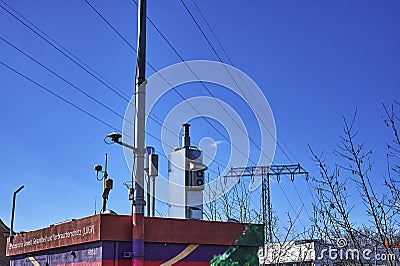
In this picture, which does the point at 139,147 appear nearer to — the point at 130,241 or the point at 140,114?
the point at 140,114

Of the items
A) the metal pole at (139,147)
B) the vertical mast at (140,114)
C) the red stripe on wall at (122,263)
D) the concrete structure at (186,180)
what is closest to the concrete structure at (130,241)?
the red stripe on wall at (122,263)

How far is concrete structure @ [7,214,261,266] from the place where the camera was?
966cm

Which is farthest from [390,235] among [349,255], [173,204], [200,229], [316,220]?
[173,204]

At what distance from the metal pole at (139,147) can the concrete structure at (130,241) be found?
5.4 inches

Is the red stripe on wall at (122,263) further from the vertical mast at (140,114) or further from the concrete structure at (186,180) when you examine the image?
the concrete structure at (186,180)

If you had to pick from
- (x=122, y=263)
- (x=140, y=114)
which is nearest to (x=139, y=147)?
(x=140, y=114)

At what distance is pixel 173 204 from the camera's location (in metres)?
12.7

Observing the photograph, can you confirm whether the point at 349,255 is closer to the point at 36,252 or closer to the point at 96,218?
the point at 96,218

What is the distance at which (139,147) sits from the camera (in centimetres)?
1013

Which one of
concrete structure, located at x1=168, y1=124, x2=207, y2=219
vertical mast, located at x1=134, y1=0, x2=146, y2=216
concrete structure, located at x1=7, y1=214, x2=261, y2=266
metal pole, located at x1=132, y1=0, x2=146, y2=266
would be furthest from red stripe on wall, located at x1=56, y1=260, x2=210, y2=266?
concrete structure, located at x1=168, y1=124, x2=207, y2=219

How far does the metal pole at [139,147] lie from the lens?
9656 mm

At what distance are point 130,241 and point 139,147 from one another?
1575mm

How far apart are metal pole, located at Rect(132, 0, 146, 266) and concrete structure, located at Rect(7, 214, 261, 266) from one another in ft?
0.45

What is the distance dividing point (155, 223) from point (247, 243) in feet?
Result: 6.27
